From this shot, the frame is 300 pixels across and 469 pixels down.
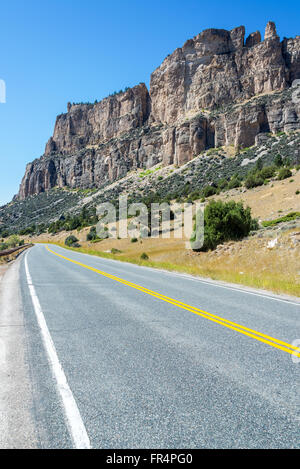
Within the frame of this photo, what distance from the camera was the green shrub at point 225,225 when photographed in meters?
23.6

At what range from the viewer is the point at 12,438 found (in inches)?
97.7

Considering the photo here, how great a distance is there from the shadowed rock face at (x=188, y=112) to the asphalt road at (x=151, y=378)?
82.9 m

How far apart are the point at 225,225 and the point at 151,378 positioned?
21.4 meters

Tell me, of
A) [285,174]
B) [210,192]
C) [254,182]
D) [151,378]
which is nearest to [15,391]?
[151,378]

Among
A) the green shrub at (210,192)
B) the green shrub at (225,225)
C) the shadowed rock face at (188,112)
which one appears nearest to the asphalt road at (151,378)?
the green shrub at (225,225)

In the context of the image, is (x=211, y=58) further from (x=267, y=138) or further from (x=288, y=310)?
(x=288, y=310)

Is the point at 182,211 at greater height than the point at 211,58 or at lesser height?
lesser

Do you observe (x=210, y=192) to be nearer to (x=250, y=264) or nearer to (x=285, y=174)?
(x=285, y=174)

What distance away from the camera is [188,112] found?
104312 mm

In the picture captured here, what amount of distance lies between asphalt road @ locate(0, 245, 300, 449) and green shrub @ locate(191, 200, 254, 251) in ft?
55.2

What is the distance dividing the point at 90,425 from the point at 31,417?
1.97 feet

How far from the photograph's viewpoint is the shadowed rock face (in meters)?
85.9

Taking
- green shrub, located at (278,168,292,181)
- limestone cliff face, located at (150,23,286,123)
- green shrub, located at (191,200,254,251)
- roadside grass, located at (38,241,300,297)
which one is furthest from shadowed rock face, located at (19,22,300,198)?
roadside grass, located at (38,241,300,297)
